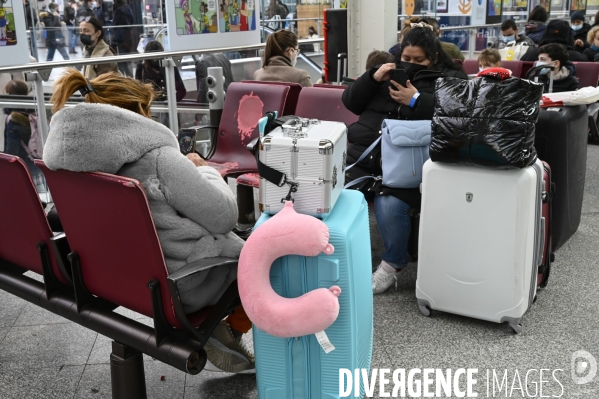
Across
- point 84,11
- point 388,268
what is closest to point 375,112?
point 388,268

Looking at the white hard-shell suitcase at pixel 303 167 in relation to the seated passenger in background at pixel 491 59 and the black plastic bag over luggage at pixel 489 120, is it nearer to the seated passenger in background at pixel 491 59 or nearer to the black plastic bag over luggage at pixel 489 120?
the black plastic bag over luggage at pixel 489 120

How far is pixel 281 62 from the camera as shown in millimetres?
4883

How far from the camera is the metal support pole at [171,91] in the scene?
5.23 meters

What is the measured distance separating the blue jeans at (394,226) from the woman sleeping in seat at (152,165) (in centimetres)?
117

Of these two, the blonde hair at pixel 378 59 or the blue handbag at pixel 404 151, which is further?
the blonde hair at pixel 378 59

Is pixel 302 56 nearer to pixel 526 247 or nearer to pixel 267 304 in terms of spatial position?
pixel 526 247

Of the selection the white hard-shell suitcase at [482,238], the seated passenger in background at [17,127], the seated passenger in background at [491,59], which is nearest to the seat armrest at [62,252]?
the white hard-shell suitcase at [482,238]

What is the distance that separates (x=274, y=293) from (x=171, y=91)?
3664 millimetres

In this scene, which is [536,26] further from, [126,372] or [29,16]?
[126,372]

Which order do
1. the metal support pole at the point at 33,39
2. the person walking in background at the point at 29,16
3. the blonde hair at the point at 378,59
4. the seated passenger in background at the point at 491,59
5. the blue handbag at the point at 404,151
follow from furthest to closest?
1. the seated passenger in background at the point at 491,59
2. the metal support pole at the point at 33,39
3. the person walking in background at the point at 29,16
4. the blonde hair at the point at 378,59
5. the blue handbag at the point at 404,151

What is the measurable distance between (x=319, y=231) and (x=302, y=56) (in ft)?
19.4

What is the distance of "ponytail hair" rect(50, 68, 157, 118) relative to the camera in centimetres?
205

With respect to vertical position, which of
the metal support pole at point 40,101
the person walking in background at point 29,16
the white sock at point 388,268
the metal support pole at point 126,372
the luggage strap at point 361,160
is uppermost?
the person walking in background at point 29,16

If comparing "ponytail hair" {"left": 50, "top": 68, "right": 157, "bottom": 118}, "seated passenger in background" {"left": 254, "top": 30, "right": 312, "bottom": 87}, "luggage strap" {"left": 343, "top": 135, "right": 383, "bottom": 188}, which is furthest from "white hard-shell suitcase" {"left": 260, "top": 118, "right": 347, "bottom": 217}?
"seated passenger in background" {"left": 254, "top": 30, "right": 312, "bottom": 87}
